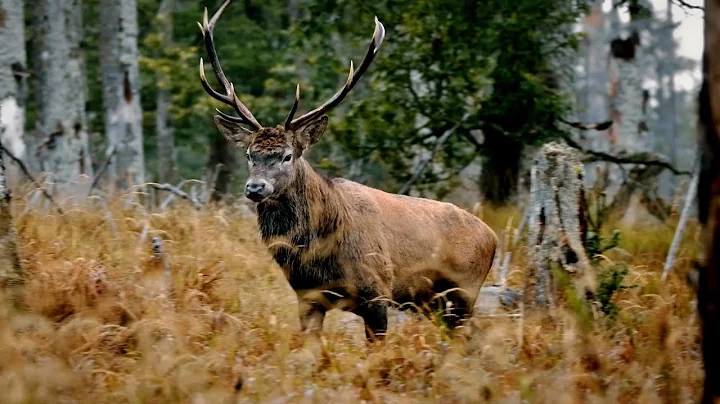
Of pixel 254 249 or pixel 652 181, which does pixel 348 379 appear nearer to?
pixel 254 249

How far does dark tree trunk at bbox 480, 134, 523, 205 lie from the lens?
38.9 feet

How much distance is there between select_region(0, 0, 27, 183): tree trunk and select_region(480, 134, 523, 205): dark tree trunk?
5749 millimetres

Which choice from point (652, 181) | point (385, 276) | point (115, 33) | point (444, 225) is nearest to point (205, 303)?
point (385, 276)

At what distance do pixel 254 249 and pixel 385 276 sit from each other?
1930 mm

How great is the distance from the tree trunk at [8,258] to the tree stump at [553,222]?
126 inches

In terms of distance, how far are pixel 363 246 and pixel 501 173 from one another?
19.8 feet

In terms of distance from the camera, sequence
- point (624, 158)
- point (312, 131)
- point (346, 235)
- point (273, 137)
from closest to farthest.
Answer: point (346, 235) < point (273, 137) < point (312, 131) < point (624, 158)

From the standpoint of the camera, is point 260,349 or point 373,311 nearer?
point 260,349

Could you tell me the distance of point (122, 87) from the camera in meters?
14.4

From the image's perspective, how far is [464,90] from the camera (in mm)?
10969

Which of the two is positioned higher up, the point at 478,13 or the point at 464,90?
the point at 478,13

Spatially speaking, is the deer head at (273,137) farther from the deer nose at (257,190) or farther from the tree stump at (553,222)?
the tree stump at (553,222)

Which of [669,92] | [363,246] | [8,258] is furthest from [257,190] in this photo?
[669,92]

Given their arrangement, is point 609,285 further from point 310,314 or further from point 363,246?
point 310,314
